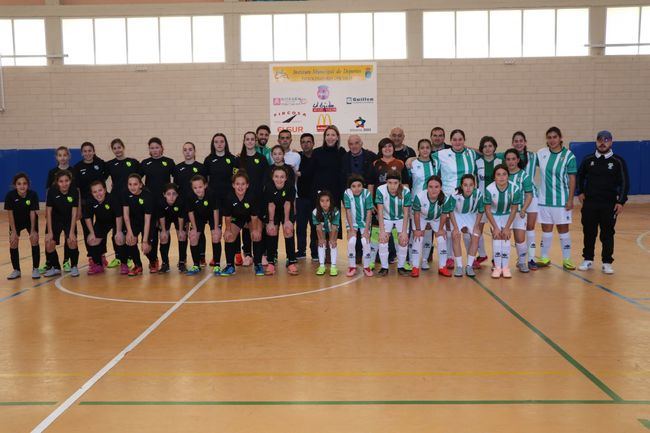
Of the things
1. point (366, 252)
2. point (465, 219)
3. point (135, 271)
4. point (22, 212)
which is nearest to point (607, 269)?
point (465, 219)

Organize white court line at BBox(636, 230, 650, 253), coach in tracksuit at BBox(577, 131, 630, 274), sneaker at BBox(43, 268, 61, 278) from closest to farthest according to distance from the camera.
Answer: coach in tracksuit at BBox(577, 131, 630, 274) < sneaker at BBox(43, 268, 61, 278) < white court line at BBox(636, 230, 650, 253)

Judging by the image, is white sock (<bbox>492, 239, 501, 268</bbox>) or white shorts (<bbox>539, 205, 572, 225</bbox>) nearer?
white sock (<bbox>492, 239, 501, 268</bbox>)

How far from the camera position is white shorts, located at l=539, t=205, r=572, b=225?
330 inches

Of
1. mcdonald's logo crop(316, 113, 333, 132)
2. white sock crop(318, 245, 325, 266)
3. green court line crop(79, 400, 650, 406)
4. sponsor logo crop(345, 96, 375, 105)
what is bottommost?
green court line crop(79, 400, 650, 406)

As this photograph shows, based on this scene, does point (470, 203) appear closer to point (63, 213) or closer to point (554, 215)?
point (554, 215)

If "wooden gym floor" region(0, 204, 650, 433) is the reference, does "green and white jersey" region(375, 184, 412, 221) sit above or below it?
above

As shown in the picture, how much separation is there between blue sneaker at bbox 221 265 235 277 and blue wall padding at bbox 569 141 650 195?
14499mm

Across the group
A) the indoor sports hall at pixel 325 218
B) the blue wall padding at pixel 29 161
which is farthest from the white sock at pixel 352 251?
the blue wall padding at pixel 29 161

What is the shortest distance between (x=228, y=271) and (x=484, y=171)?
3.95m

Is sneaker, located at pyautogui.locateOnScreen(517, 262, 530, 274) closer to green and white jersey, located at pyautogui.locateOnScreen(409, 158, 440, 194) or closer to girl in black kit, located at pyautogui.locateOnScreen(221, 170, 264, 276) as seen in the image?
green and white jersey, located at pyautogui.locateOnScreen(409, 158, 440, 194)

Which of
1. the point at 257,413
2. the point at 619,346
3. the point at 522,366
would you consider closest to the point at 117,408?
the point at 257,413

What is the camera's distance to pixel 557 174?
8352 mm

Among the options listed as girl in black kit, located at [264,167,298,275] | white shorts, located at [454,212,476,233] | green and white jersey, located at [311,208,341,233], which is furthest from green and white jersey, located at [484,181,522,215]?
girl in black kit, located at [264,167,298,275]

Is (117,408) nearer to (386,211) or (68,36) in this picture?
(386,211)
